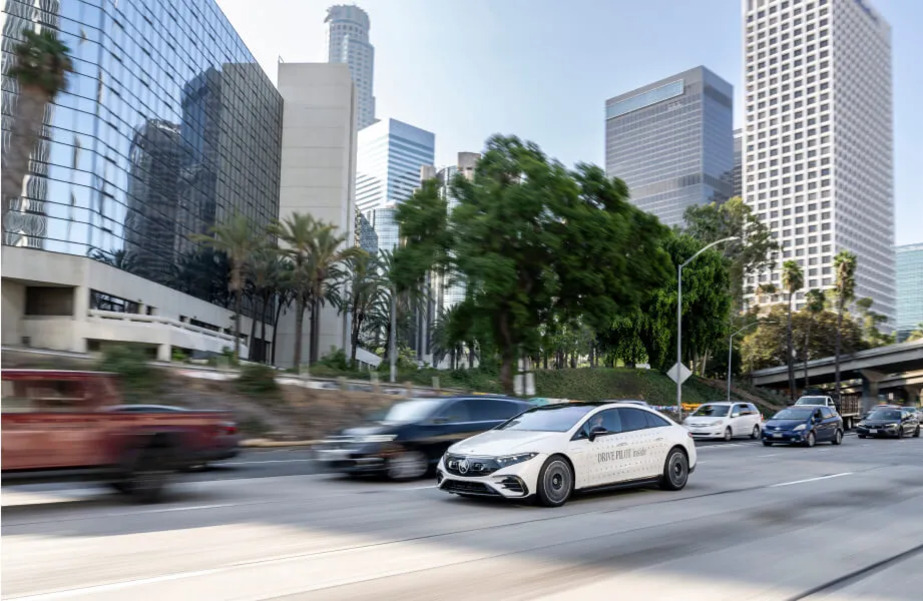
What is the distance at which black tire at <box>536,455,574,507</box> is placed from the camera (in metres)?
10.5

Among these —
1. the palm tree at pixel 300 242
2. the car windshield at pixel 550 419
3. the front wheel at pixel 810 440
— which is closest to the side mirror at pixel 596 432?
the car windshield at pixel 550 419

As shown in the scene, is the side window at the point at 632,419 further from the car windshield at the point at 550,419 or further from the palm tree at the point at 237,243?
the palm tree at the point at 237,243

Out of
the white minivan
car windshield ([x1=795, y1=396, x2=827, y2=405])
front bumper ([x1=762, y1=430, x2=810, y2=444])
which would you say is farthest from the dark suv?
car windshield ([x1=795, y1=396, x2=827, y2=405])

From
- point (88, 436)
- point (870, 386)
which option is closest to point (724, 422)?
point (88, 436)

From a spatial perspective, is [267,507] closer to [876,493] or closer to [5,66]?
[876,493]

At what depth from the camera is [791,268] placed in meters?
80.9

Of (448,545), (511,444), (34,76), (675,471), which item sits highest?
(34,76)

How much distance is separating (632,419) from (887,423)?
88.0ft

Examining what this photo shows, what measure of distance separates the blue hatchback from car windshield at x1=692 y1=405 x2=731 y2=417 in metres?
4.06

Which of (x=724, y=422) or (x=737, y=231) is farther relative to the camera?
(x=737, y=231)

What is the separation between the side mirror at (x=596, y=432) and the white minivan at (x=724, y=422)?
21.0 m

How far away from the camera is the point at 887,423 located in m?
34.0

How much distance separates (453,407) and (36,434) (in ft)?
23.7

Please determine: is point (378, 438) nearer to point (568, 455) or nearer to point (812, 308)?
point (568, 455)
